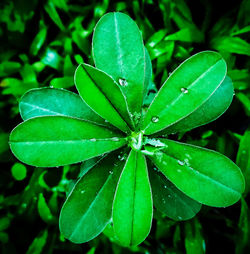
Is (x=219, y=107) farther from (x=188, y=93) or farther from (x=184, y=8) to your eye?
(x=184, y=8)

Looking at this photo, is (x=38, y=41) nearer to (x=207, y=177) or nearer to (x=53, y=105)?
(x=53, y=105)

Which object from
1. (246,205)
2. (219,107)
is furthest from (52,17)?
(246,205)

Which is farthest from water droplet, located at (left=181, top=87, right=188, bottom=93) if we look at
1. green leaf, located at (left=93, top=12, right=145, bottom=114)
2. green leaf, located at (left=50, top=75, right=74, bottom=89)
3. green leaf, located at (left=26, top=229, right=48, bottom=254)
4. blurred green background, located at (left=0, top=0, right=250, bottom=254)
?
green leaf, located at (left=26, top=229, right=48, bottom=254)

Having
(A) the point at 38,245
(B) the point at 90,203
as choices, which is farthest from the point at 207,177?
(A) the point at 38,245

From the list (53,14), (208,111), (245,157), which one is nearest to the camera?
(208,111)

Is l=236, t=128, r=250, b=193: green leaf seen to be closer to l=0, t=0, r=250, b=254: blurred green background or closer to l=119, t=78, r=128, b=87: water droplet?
l=0, t=0, r=250, b=254: blurred green background
